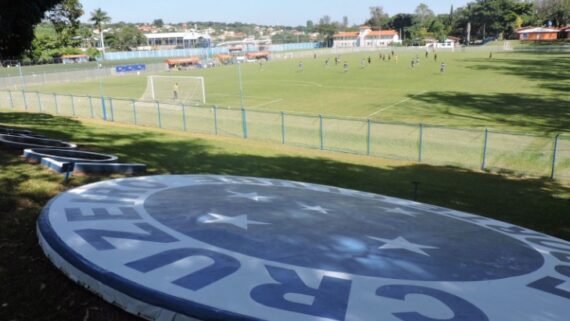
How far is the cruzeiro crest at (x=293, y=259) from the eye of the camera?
4918 millimetres

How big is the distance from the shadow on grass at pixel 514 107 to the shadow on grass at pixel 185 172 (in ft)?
41.4

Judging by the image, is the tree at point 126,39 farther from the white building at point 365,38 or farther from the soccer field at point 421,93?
the soccer field at point 421,93

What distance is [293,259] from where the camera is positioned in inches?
237

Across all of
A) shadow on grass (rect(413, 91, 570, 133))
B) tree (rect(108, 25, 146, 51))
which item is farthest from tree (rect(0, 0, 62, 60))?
tree (rect(108, 25, 146, 51))

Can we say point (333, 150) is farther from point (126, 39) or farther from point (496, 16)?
point (496, 16)

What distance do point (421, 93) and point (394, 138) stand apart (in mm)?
20563

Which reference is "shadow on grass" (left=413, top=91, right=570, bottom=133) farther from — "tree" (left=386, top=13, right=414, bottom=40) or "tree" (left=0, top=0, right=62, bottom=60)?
"tree" (left=386, top=13, right=414, bottom=40)

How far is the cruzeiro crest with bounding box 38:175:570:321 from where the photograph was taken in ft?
16.1

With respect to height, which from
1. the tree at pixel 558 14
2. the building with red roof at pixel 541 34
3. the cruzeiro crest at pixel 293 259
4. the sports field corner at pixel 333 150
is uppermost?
the tree at pixel 558 14

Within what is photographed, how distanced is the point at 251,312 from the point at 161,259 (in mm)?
1681

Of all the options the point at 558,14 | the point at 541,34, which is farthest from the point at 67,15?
the point at 558,14

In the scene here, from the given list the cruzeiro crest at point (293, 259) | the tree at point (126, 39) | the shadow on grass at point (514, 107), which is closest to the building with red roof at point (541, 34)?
the shadow on grass at point (514, 107)

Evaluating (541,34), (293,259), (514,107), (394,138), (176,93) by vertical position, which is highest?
(541,34)

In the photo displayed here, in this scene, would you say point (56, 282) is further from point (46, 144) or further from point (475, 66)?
point (475, 66)
